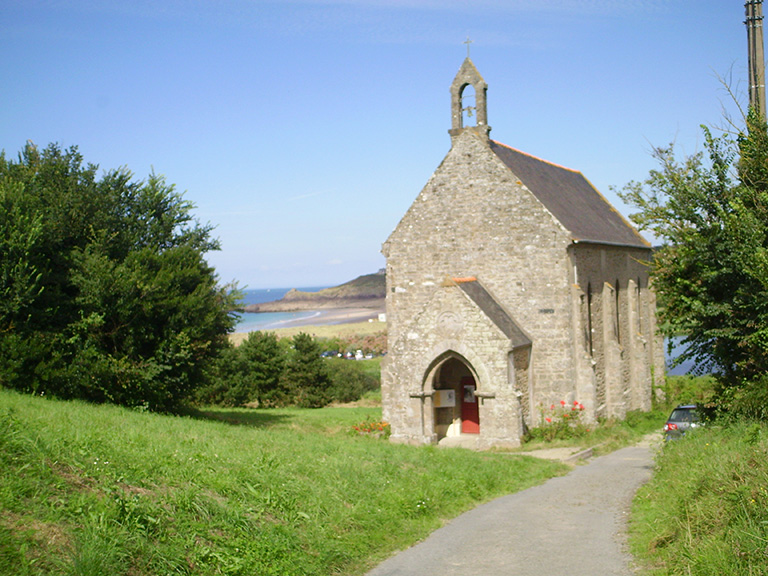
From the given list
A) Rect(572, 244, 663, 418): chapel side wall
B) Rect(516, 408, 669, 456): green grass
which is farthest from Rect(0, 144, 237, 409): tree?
Rect(572, 244, 663, 418): chapel side wall

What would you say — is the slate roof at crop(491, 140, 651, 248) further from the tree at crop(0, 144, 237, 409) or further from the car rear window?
the tree at crop(0, 144, 237, 409)

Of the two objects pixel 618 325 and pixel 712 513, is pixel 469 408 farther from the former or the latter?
pixel 712 513

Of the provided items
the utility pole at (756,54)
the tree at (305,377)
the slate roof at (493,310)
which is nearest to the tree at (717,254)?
the utility pole at (756,54)

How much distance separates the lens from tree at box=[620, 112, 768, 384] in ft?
40.7

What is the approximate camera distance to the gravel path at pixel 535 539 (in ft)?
28.0

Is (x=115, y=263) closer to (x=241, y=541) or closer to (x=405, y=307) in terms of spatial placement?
(x=405, y=307)

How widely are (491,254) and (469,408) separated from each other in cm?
522

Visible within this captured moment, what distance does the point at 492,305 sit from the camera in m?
22.7

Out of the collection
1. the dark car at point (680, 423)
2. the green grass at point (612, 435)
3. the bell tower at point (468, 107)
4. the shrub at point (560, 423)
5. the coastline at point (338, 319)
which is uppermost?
the bell tower at point (468, 107)

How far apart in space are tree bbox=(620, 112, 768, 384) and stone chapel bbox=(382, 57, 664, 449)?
24.2 feet

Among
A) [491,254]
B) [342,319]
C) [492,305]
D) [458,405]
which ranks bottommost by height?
[458,405]

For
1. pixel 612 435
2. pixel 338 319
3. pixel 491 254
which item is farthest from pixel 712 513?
pixel 338 319

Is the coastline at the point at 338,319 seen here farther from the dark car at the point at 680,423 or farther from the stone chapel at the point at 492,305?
the dark car at the point at 680,423

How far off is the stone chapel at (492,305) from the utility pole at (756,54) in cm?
948
